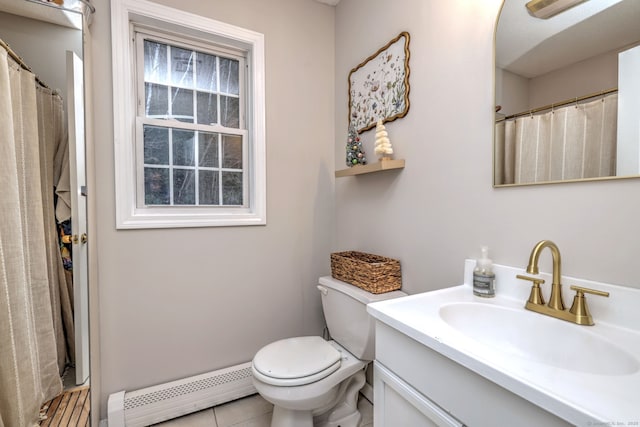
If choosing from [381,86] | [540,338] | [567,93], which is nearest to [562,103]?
[567,93]

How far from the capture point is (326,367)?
1274mm

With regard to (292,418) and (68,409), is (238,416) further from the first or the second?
(68,409)

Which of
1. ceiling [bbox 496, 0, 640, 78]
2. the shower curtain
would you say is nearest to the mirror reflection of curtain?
ceiling [bbox 496, 0, 640, 78]

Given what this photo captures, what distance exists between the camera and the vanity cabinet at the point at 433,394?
0.53 m

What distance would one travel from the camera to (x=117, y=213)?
1.44m

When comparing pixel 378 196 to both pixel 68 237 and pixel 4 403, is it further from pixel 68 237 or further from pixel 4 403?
pixel 4 403

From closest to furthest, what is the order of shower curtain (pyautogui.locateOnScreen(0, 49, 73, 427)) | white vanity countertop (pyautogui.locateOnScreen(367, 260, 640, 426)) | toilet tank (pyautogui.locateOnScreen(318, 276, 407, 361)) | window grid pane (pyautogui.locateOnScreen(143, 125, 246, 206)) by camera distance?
white vanity countertop (pyautogui.locateOnScreen(367, 260, 640, 426)) → shower curtain (pyautogui.locateOnScreen(0, 49, 73, 427)) → toilet tank (pyautogui.locateOnScreen(318, 276, 407, 361)) → window grid pane (pyautogui.locateOnScreen(143, 125, 246, 206))

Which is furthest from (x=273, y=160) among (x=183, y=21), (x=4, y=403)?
(x=4, y=403)

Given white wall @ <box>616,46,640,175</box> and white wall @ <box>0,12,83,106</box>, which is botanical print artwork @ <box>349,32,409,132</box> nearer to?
white wall @ <box>616,46,640,175</box>

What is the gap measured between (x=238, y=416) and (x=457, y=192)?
63.2 inches

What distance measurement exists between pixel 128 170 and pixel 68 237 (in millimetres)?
435

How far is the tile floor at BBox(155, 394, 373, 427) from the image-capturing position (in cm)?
149

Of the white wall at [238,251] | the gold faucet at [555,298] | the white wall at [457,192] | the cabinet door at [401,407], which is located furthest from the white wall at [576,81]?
the white wall at [238,251]

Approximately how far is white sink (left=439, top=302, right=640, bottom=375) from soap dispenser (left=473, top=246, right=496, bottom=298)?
0.08m
